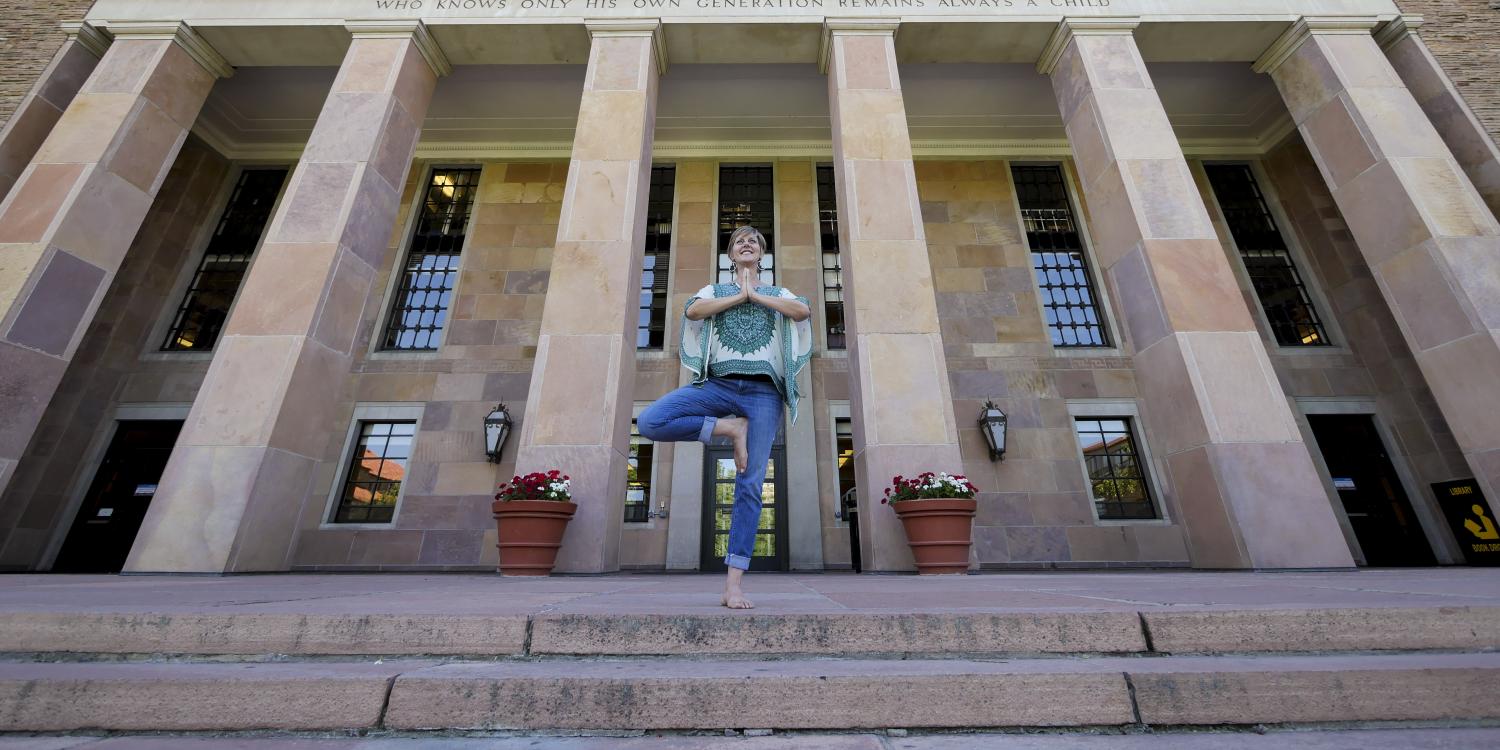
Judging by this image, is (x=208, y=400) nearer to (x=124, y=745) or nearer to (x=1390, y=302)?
(x=124, y=745)

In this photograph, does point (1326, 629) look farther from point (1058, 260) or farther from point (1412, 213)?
point (1058, 260)

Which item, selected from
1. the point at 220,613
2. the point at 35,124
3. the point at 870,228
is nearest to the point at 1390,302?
the point at 870,228

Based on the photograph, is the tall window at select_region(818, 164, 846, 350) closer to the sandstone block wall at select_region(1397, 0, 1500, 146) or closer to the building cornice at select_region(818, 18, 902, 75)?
the building cornice at select_region(818, 18, 902, 75)

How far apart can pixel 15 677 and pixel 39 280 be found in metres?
9.36

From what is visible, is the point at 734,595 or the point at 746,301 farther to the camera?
the point at 746,301

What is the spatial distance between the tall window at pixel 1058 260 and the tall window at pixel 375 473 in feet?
43.4

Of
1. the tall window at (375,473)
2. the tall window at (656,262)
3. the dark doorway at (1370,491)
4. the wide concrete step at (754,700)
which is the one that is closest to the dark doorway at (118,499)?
the tall window at (375,473)

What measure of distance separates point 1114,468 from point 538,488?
10.6 metres

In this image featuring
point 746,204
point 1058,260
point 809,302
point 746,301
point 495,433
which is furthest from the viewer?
point 746,204

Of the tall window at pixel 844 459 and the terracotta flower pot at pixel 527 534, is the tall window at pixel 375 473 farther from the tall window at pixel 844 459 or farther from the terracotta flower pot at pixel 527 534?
A: the tall window at pixel 844 459

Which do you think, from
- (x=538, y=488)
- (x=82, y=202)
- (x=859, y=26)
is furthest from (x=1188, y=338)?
(x=82, y=202)

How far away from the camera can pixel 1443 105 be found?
9.59m

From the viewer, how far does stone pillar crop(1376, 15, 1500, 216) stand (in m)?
9.05

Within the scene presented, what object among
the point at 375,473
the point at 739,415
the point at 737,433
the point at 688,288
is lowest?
the point at 737,433
